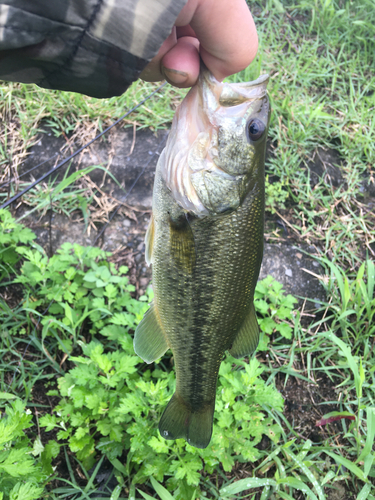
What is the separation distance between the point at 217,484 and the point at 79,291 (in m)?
1.67

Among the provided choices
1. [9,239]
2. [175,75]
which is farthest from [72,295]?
[175,75]

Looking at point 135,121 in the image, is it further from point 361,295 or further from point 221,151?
point 361,295

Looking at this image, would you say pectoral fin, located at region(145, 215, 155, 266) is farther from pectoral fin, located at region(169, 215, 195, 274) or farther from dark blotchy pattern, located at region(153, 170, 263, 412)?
pectoral fin, located at region(169, 215, 195, 274)

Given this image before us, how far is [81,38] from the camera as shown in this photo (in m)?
1.21

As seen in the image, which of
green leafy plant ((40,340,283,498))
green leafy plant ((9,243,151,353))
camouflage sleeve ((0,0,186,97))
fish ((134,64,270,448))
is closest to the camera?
camouflage sleeve ((0,0,186,97))

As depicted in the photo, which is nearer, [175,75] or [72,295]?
[175,75]

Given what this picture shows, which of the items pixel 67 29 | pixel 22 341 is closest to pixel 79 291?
pixel 22 341

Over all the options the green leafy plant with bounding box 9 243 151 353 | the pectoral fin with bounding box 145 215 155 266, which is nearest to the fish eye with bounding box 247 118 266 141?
the pectoral fin with bounding box 145 215 155 266

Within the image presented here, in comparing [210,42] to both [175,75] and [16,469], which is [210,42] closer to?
[175,75]

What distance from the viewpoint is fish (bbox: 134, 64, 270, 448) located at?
1.51 meters

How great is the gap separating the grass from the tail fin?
0.38 metres

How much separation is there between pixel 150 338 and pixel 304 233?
2.13m

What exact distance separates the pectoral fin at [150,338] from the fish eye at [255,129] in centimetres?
102

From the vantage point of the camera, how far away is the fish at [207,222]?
1513 millimetres
